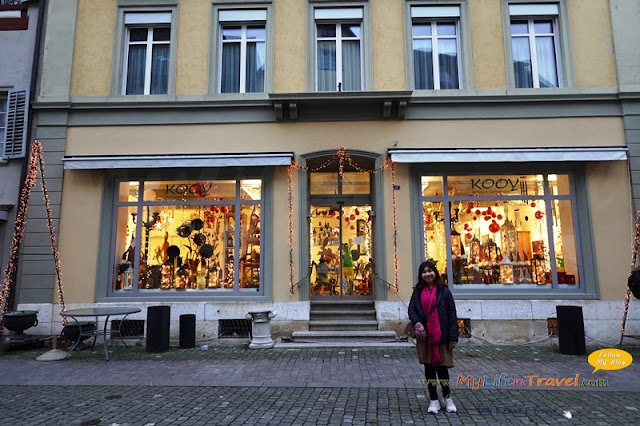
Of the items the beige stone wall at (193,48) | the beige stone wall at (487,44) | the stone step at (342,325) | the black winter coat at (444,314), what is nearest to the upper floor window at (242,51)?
the beige stone wall at (193,48)

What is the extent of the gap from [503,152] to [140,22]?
934 cm

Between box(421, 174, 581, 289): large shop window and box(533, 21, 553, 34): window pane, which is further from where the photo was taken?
box(533, 21, 553, 34): window pane

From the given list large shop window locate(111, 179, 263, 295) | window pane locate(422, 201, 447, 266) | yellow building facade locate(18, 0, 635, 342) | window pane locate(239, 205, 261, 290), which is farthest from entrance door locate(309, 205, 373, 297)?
large shop window locate(111, 179, 263, 295)

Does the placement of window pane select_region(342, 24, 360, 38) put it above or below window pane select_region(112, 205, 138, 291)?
above

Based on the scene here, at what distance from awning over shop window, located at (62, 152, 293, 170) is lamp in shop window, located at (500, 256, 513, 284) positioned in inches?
217

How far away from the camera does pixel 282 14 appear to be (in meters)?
10.4

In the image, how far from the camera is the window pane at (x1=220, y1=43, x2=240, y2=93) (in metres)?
10.6

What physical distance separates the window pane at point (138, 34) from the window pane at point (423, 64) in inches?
269

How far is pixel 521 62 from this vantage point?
10.4 m

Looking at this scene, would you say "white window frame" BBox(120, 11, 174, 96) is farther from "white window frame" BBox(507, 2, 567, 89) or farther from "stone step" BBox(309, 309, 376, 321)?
"white window frame" BBox(507, 2, 567, 89)

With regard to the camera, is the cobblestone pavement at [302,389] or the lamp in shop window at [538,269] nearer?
the cobblestone pavement at [302,389]

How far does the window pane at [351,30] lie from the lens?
418 inches

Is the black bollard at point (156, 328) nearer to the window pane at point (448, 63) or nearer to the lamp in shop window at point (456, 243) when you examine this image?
the lamp in shop window at point (456, 243)

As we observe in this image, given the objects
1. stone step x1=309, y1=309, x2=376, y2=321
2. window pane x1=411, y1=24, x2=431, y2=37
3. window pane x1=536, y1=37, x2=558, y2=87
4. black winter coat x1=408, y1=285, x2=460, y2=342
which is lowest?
stone step x1=309, y1=309, x2=376, y2=321
